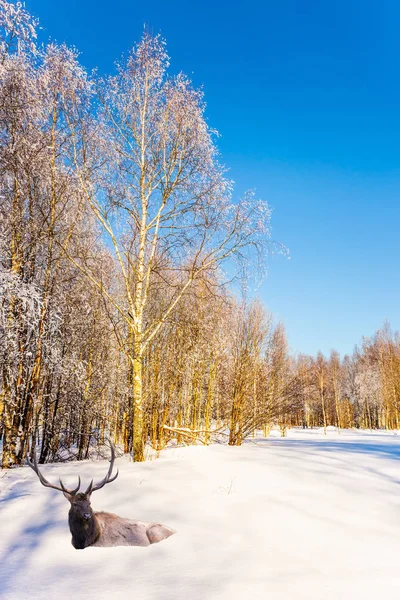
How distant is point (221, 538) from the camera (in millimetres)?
3203

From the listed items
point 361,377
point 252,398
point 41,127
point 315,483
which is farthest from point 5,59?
point 361,377

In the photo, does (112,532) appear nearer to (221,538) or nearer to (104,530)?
(104,530)

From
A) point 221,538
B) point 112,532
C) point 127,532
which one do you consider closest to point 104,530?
point 112,532

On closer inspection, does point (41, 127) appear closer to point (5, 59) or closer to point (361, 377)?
point (5, 59)

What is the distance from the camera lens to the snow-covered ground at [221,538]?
2.52 meters

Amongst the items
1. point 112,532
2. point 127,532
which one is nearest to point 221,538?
point 127,532

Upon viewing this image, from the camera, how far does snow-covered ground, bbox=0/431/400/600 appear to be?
2523 millimetres

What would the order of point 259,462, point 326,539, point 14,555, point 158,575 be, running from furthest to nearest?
point 259,462 → point 326,539 → point 14,555 → point 158,575

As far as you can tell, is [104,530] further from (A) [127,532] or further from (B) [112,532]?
(A) [127,532]

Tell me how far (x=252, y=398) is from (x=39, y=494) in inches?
261

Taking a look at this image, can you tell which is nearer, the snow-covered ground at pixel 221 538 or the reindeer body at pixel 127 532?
the snow-covered ground at pixel 221 538

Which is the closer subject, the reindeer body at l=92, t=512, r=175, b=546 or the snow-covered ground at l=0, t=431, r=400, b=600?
Answer: the snow-covered ground at l=0, t=431, r=400, b=600

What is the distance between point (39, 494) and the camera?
4.03 metres

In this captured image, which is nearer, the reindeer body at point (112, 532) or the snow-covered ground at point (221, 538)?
the snow-covered ground at point (221, 538)
